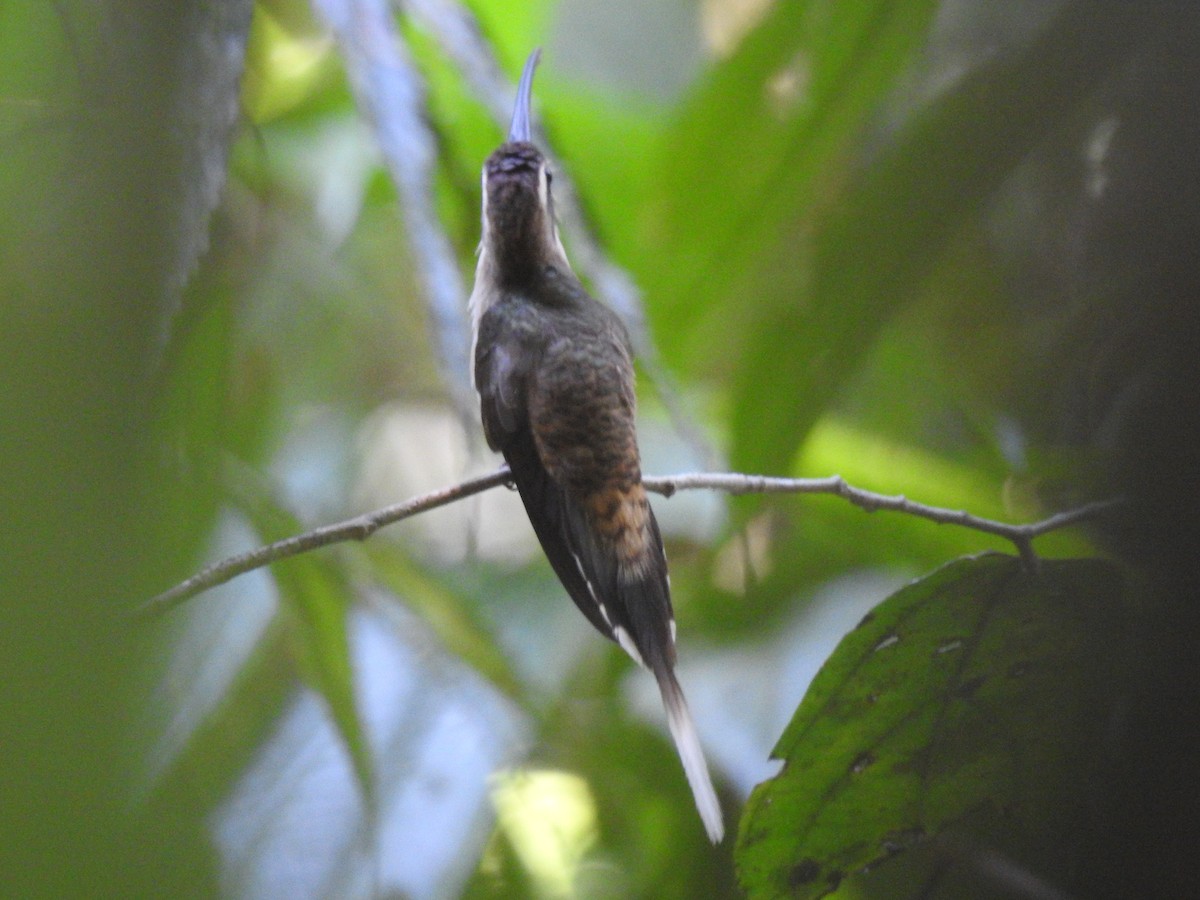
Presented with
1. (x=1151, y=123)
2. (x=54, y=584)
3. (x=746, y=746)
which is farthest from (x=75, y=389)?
(x=746, y=746)

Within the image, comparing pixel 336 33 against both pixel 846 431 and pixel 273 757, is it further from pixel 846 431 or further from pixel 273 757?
pixel 846 431

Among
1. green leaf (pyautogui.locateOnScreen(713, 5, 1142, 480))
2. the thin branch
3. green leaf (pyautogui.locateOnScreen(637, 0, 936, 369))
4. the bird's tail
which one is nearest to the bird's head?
the thin branch

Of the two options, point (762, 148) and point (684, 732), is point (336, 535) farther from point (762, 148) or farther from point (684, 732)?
point (762, 148)

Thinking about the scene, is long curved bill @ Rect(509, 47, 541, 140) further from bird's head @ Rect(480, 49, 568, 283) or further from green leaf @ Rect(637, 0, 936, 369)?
green leaf @ Rect(637, 0, 936, 369)

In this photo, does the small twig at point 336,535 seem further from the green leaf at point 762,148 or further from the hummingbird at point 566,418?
the green leaf at point 762,148

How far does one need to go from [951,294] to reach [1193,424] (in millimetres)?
708

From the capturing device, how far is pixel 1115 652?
503 mm

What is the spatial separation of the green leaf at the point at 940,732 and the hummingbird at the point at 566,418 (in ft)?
0.16

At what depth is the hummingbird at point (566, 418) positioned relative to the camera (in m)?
0.49

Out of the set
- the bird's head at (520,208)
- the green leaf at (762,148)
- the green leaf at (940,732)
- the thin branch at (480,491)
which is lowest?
the green leaf at (940,732)

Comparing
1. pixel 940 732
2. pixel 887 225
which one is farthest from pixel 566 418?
pixel 887 225

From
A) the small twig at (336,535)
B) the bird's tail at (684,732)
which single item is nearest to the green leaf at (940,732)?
the bird's tail at (684,732)

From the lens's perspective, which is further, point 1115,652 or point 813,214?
point 813,214

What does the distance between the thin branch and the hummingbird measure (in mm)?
27
